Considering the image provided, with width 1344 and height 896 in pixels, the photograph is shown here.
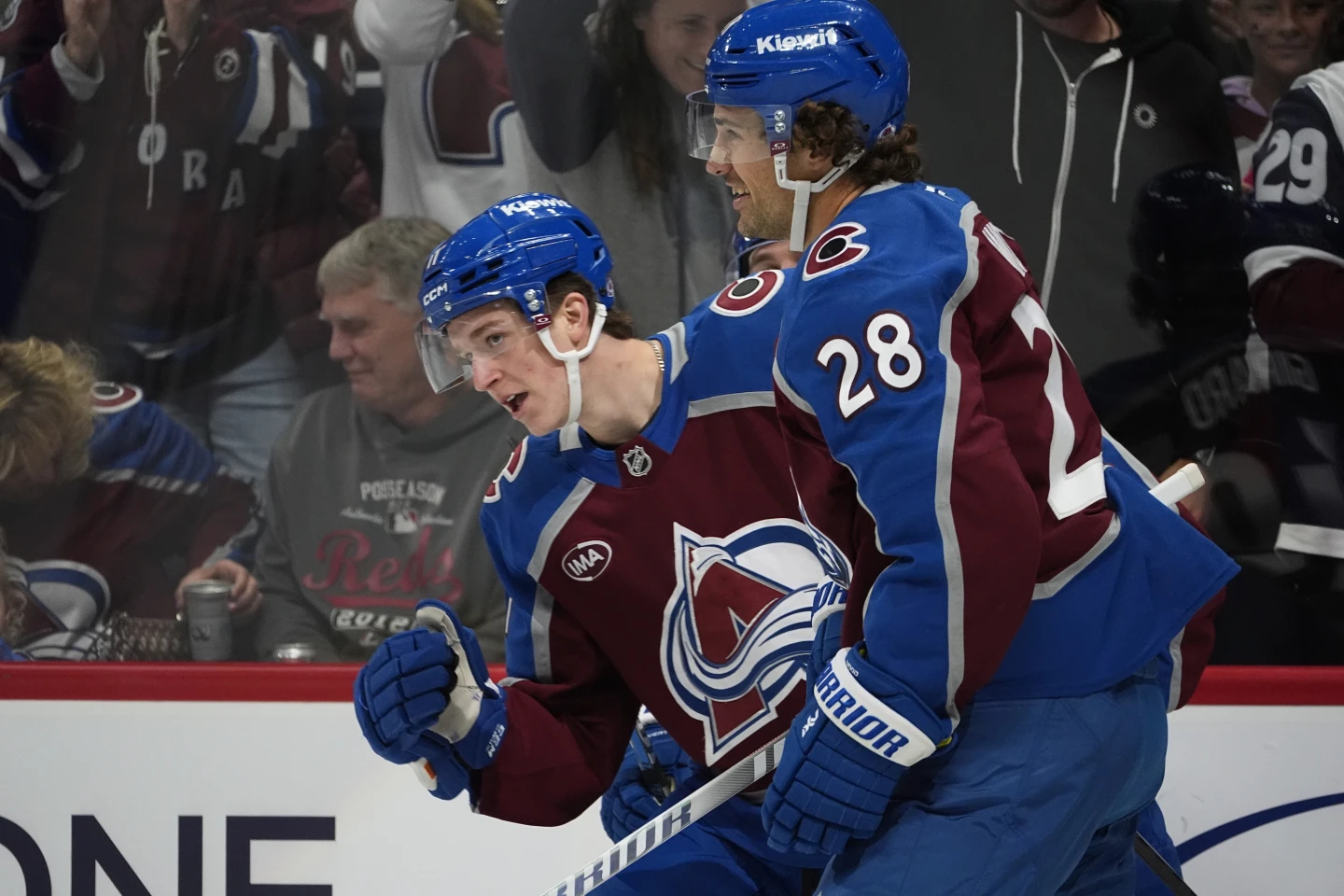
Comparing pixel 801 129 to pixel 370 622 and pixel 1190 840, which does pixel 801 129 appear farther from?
pixel 370 622

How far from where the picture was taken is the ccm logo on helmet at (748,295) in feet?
5.69

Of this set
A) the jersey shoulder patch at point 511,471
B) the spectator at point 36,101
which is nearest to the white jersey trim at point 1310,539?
the jersey shoulder patch at point 511,471

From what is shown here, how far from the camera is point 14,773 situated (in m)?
2.47

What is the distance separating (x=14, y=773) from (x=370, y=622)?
2.31ft

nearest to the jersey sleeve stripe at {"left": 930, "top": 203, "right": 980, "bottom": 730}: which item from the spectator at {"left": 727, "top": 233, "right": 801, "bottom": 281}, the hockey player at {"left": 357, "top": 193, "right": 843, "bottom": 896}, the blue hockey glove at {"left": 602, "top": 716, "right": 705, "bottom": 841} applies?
the hockey player at {"left": 357, "top": 193, "right": 843, "bottom": 896}

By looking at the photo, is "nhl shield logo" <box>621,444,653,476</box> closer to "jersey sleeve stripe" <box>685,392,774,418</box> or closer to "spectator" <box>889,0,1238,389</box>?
"jersey sleeve stripe" <box>685,392,774,418</box>

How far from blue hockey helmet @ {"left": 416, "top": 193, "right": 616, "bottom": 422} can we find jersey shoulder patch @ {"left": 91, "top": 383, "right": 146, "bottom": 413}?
1426 mm

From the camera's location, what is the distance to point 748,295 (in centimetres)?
176

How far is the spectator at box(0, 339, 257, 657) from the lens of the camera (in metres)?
2.88

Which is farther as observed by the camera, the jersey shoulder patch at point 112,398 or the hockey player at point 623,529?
the jersey shoulder patch at point 112,398

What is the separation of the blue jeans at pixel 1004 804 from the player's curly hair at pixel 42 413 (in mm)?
2120

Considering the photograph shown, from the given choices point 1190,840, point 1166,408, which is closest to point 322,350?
point 1166,408

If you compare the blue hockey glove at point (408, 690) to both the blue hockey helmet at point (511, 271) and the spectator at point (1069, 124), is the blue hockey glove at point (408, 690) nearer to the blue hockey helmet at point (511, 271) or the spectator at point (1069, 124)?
the blue hockey helmet at point (511, 271)

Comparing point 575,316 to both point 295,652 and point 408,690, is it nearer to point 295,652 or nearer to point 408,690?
point 408,690
